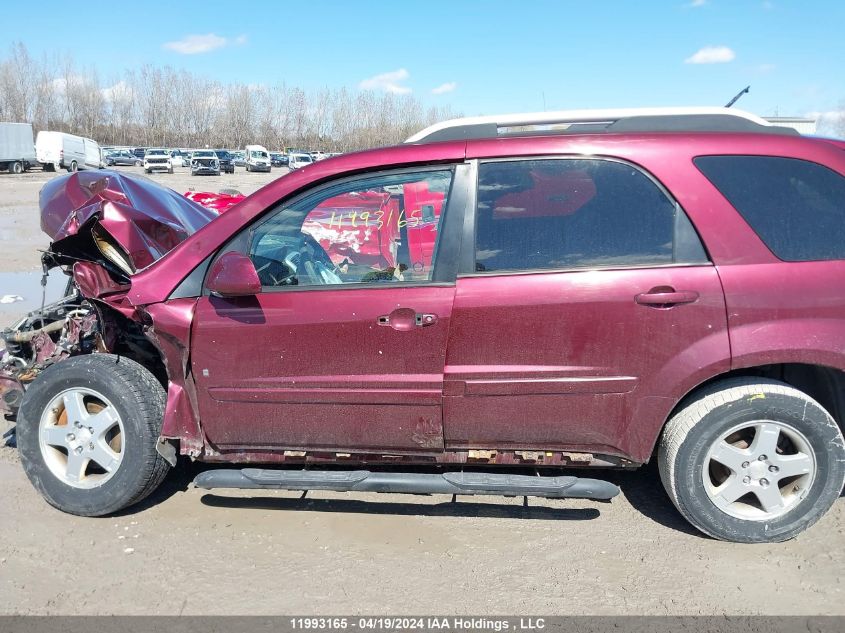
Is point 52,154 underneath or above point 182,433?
above

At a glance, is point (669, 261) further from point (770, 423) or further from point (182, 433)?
point (182, 433)

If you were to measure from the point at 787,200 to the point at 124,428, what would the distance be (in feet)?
10.8

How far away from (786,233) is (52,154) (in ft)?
170

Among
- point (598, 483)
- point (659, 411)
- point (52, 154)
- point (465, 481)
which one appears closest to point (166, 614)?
point (465, 481)

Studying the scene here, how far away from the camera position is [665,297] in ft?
9.36

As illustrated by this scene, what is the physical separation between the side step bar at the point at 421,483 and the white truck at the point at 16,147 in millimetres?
49166

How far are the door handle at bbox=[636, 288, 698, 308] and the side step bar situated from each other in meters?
0.85

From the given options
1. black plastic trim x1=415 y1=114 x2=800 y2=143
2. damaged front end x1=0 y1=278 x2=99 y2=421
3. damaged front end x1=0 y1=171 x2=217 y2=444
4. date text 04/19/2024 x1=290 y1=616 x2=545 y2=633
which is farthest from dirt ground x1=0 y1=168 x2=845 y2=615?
black plastic trim x1=415 y1=114 x2=800 y2=143

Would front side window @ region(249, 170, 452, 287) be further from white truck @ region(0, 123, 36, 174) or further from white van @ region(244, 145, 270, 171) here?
white van @ region(244, 145, 270, 171)

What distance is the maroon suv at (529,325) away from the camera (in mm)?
2887

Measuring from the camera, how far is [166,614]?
105 inches

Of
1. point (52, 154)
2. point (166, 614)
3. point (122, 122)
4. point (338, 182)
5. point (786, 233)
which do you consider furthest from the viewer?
point (122, 122)

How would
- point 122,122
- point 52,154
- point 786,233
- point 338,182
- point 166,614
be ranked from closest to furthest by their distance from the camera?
1. point 166,614
2. point 786,233
3. point 338,182
4. point 52,154
5. point 122,122

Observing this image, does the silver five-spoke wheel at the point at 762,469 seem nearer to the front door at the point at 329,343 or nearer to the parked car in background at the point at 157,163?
the front door at the point at 329,343
